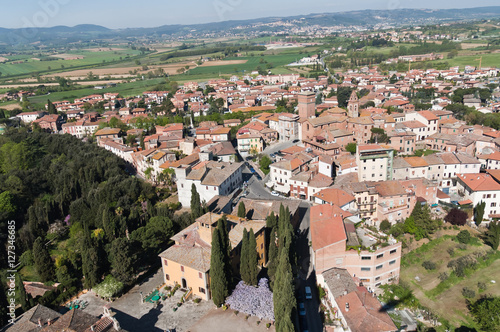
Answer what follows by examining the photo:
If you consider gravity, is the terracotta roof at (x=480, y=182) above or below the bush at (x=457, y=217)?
above

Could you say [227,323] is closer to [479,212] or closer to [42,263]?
[42,263]

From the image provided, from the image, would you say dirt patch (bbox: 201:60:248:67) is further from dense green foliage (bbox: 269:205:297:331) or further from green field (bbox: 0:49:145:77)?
dense green foliage (bbox: 269:205:297:331)

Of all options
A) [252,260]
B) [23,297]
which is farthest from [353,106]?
Result: [23,297]

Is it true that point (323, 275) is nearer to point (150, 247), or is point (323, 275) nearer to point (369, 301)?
point (369, 301)

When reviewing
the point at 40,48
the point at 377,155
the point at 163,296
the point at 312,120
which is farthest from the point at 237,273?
the point at 40,48

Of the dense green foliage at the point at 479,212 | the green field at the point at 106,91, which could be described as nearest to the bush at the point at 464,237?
the dense green foliage at the point at 479,212

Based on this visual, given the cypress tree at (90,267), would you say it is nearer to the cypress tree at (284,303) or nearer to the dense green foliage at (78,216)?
the dense green foliage at (78,216)

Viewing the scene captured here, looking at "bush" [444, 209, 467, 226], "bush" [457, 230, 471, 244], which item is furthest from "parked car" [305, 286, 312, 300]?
"bush" [444, 209, 467, 226]
